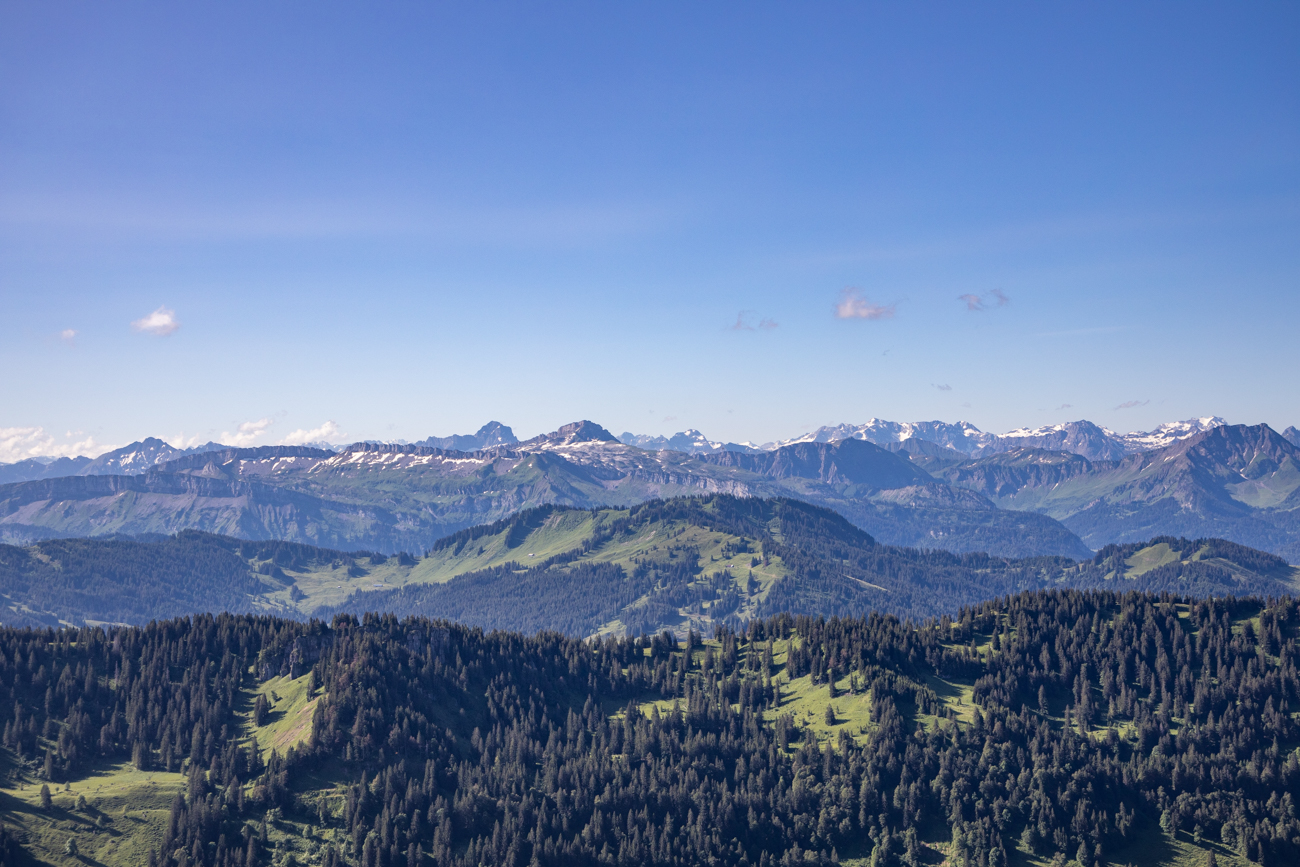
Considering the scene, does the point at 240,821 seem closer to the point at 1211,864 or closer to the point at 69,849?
the point at 69,849

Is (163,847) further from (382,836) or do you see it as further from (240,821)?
(382,836)

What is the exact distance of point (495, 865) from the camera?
19775cm

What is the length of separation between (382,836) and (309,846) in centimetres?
1399

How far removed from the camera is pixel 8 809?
612ft

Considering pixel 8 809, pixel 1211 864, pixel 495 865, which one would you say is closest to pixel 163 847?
pixel 8 809

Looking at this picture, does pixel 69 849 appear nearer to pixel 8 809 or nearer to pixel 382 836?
pixel 8 809

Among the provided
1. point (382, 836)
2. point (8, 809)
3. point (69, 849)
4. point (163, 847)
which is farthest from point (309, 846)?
point (8, 809)

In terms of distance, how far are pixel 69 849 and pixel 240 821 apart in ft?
96.2

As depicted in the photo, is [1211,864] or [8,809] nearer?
[8,809]

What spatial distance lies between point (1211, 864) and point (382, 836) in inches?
6435

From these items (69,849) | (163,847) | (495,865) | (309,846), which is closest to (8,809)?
(69,849)

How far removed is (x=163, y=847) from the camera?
188 meters

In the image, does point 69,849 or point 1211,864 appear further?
point 1211,864

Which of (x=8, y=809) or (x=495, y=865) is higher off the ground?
(x=8, y=809)
